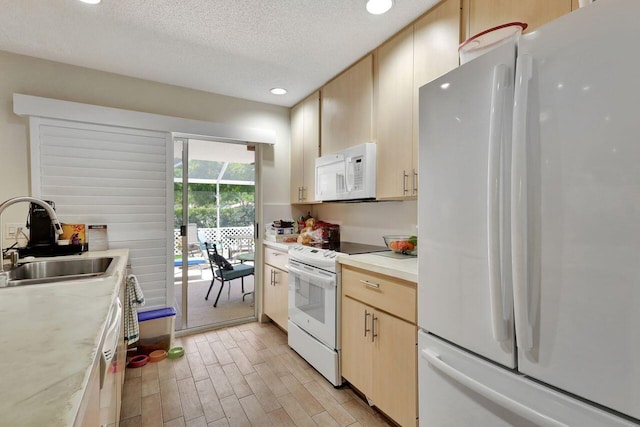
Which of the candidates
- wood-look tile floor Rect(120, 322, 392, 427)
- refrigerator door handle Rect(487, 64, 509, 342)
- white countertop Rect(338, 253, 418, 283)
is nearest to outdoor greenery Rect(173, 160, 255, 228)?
wood-look tile floor Rect(120, 322, 392, 427)

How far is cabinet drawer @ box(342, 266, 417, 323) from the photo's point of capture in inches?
59.5

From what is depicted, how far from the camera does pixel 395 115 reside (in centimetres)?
199

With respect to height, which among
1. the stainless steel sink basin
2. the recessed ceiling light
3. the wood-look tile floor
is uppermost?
the recessed ceiling light

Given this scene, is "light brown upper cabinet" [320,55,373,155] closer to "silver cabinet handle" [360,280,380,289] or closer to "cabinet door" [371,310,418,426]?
"silver cabinet handle" [360,280,380,289]

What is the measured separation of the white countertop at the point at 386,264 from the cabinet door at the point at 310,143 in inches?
44.3

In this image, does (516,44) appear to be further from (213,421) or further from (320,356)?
(213,421)

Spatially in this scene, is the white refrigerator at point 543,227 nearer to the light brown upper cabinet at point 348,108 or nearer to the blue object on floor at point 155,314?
the light brown upper cabinet at point 348,108

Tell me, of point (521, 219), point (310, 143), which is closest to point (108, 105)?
point (310, 143)

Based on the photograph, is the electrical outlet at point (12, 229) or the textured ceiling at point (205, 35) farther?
the electrical outlet at point (12, 229)

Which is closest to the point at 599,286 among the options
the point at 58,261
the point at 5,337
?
the point at 5,337

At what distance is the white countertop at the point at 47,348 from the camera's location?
0.48 meters

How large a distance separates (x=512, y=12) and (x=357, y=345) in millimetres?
1939

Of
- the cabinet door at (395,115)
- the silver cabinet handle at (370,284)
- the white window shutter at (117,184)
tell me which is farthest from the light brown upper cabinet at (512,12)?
the white window shutter at (117,184)

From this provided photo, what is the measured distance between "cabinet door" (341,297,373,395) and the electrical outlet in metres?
2.50
